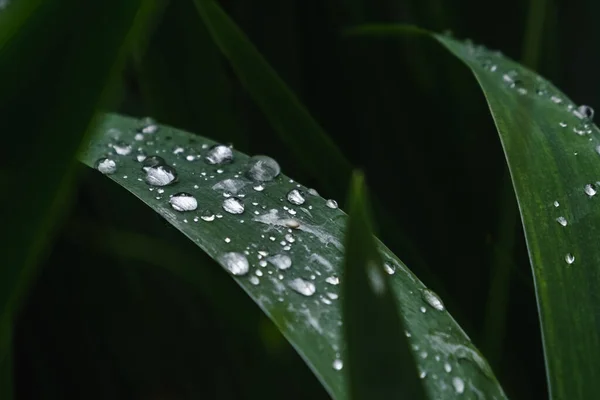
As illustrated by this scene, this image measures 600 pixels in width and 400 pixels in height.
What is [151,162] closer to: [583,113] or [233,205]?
[233,205]

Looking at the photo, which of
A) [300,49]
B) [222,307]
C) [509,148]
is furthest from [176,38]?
[509,148]

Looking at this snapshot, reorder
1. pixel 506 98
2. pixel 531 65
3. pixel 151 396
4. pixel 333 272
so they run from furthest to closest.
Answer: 1. pixel 151 396
2. pixel 531 65
3. pixel 506 98
4. pixel 333 272

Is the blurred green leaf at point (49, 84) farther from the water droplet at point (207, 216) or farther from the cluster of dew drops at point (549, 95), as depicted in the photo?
the cluster of dew drops at point (549, 95)

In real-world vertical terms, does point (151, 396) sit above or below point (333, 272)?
below

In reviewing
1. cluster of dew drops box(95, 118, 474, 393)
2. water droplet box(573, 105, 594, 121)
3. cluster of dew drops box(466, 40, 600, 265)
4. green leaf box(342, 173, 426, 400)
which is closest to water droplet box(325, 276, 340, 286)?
cluster of dew drops box(95, 118, 474, 393)

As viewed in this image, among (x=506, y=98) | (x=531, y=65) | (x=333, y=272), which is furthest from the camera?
(x=531, y=65)

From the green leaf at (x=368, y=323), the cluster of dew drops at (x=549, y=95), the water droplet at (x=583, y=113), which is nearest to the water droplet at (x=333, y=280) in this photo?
the green leaf at (x=368, y=323)

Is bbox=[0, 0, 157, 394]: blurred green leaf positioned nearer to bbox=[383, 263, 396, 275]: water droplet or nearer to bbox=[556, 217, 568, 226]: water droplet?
bbox=[383, 263, 396, 275]: water droplet

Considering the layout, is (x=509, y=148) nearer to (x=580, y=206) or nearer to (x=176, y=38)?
(x=580, y=206)

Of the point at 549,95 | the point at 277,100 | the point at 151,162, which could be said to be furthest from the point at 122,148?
the point at 549,95
